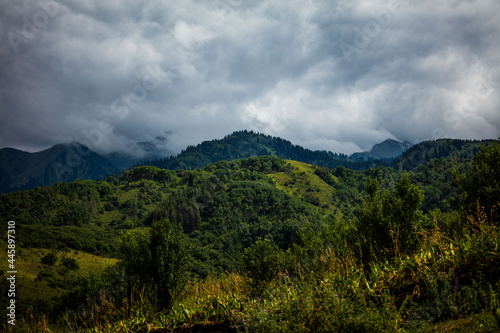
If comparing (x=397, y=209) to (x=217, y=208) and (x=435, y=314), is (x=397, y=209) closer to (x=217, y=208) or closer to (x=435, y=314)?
(x=435, y=314)

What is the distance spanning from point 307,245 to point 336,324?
5398cm

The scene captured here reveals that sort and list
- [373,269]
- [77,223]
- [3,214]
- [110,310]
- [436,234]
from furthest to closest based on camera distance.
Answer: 1. [77,223]
2. [3,214]
3. [110,310]
4. [436,234]
5. [373,269]

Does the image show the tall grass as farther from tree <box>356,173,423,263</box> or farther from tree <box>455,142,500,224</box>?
tree <box>455,142,500,224</box>

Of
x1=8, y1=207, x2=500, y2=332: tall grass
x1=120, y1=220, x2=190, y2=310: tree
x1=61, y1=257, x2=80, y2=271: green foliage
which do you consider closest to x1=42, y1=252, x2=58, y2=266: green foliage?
x1=61, y1=257, x2=80, y2=271: green foliage

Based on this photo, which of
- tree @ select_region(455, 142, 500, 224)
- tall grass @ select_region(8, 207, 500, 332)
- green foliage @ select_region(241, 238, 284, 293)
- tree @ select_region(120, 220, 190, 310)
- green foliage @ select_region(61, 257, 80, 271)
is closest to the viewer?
tall grass @ select_region(8, 207, 500, 332)

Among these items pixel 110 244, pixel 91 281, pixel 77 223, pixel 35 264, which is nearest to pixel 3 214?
pixel 77 223

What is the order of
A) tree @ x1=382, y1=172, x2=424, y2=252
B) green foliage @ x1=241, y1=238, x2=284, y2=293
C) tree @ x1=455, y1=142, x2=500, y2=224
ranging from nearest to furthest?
1. green foliage @ x1=241, y1=238, x2=284, y2=293
2. tree @ x1=455, y1=142, x2=500, y2=224
3. tree @ x1=382, y1=172, x2=424, y2=252

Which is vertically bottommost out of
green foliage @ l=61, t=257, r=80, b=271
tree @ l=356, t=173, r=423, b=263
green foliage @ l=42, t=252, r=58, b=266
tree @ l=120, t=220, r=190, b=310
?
green foliage @ l=61, t=257, r=80, b=271

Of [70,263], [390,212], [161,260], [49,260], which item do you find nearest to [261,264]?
[161,260]

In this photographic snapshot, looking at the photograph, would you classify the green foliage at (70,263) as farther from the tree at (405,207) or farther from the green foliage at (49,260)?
the tree at (405,207)

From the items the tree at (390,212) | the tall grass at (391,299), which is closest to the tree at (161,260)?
A: the tall grass at (391,299)

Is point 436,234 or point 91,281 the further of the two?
point 91,281

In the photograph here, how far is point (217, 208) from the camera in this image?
192 meters

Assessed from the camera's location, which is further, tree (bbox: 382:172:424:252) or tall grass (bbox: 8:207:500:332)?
tree (bbox: 382:172:424:252)
